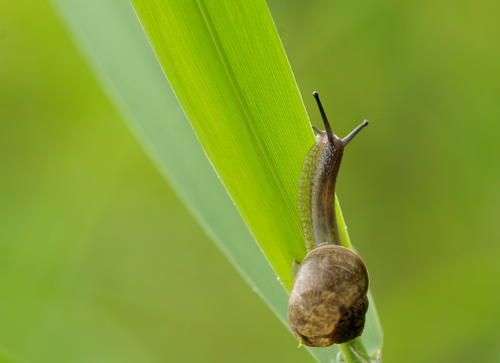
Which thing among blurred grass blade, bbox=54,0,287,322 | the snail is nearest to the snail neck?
the snail

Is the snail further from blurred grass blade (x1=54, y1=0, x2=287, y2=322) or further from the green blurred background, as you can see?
the green blurred background

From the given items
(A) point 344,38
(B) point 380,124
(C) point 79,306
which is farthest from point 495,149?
(C) point 79,306

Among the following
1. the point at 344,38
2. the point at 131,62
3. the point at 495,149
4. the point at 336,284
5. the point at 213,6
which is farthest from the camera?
the point at 344,38

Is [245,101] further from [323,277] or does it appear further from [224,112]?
[323,277]

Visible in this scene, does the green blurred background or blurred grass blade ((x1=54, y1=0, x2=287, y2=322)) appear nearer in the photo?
blurred grass blade ((x1=54, y1=0, x2=287, y2=322))

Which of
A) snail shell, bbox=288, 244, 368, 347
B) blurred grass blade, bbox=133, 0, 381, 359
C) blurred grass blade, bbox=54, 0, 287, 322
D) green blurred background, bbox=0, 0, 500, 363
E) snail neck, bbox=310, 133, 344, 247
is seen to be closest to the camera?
blurred grass blade, bbox=133, 0, 381, 359

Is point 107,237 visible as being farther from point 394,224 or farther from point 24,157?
point 394,224
